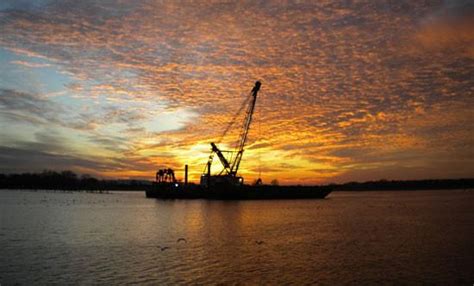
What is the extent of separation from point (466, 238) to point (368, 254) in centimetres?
1622

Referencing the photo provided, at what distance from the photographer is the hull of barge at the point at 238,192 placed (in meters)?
157

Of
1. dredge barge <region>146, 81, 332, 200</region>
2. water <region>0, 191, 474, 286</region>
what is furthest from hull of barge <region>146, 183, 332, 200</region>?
water <region>0, 191, 474, 286</region>

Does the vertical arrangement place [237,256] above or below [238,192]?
below

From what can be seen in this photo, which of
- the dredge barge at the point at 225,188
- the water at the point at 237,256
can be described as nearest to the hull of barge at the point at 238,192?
the dredge barge at the point at 225,188

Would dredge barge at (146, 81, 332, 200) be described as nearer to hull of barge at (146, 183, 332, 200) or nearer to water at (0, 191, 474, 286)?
hull of barge at (146, 183, 332, 200)

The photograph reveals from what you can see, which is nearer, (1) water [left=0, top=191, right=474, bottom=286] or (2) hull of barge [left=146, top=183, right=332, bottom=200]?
(1) water [left=0, top=191, right=474, bottom=286]

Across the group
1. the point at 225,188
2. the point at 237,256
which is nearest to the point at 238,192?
the point at 225,188

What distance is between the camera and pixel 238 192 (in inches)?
6176

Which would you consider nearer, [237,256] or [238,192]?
[237,256]

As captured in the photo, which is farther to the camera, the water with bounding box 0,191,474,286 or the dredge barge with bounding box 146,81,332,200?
the dredge barge with bounding box 146,81,332,200

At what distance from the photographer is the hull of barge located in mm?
157250

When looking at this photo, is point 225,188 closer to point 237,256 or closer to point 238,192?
point 238,192

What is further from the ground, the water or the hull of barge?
the hull of barge

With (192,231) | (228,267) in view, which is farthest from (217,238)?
(228,267)
